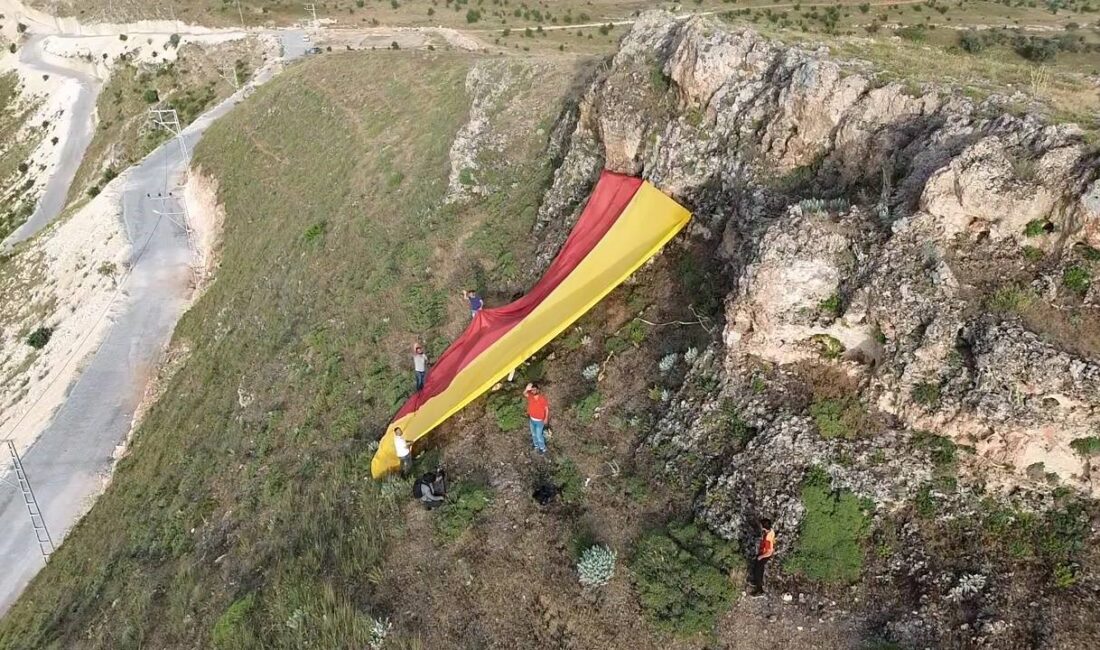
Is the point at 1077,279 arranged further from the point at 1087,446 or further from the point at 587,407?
the point at 587,407

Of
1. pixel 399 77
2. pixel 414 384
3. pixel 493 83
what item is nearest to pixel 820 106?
pixel 414 384

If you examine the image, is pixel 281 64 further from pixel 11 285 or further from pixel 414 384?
pixel 414 384

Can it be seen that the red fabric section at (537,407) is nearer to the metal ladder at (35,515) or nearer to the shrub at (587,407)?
the shrub at (587,407)

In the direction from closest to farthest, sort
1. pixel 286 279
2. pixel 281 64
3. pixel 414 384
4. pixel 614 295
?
pixel 614 295 → pixel 414 384 → pixel 286 279 → pixel 281 64

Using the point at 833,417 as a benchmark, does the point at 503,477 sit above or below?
below

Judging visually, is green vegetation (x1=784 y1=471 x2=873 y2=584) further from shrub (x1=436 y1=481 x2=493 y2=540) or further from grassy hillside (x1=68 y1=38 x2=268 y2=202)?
grassy hillside (x1=68 y1=38 x2=268 y2=202)

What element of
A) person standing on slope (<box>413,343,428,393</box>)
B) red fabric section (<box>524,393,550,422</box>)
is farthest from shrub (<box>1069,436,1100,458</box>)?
person standing on slope (<box>413,343,428,393</box>)

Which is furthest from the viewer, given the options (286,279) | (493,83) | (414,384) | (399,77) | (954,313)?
(399,77)
